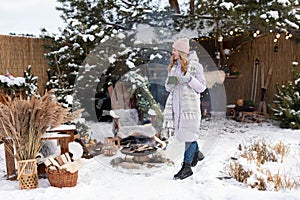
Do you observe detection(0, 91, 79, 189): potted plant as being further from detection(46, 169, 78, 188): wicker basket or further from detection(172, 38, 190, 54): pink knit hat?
detection(172, 38, 190, 54): pink knit hat

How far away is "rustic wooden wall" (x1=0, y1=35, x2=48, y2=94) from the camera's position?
5.08 m

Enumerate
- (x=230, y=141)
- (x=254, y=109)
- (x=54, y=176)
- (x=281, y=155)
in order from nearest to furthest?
1. (x=54, y=176)
2. (x=281, y=155)
3. (x=230, y=141)
4. (x=254, y=109)

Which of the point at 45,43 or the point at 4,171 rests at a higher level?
the point at 45,43

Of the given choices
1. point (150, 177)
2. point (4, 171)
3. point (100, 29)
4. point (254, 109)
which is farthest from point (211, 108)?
point (4, 171)

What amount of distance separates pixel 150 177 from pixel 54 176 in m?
0.88

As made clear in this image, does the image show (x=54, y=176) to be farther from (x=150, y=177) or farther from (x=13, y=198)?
(x=150, y=177)

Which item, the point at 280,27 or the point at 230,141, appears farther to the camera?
the point at 280,27

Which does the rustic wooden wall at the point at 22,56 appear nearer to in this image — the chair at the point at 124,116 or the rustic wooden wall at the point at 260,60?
the chair at the point at 124,116

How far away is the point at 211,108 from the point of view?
647cm

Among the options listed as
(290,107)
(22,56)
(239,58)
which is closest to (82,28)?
(22,56)

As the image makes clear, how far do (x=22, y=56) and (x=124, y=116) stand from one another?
2578mm

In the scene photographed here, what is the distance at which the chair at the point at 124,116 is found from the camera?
3.74 m

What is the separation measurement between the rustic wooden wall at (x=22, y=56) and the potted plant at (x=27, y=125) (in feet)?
9.48

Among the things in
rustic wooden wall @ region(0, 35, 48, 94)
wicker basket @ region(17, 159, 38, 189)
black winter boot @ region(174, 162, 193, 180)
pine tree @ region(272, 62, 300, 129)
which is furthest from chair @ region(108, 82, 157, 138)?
pine tree @ region(272, 62, 300, 129)
